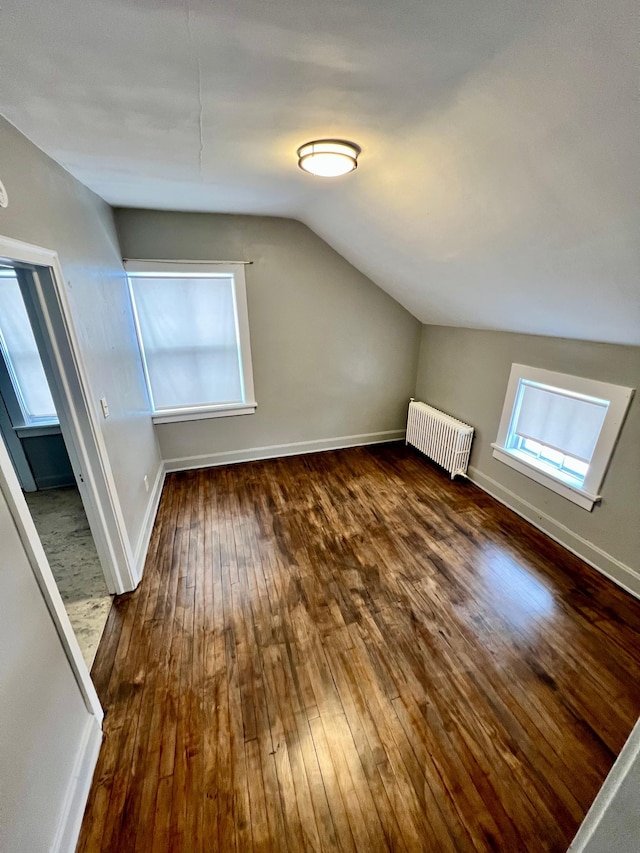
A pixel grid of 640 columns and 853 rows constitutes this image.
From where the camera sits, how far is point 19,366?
2992mm

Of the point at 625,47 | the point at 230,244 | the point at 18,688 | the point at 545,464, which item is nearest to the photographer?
the point at 625,47

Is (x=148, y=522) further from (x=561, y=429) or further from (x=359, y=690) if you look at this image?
(x=561, y=429)

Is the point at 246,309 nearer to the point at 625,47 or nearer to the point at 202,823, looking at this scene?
the point at 625,47

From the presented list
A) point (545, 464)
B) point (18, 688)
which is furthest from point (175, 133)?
point (545, 464)

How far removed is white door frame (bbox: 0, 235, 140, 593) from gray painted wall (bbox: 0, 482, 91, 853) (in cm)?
81

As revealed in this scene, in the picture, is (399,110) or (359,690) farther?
(359,690)

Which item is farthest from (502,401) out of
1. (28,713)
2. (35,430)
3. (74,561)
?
(35,430)

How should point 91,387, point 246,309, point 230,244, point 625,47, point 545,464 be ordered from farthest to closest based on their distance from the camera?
point 246,309
point 230,244
point 545,464
point 91,387
point 625,47

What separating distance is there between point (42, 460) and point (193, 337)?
189 cm

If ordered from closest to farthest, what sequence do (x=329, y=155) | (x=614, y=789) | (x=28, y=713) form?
(x=614, y=789) → (x=28, y=713) → (x=329, y=155)

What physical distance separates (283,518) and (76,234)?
2.34 m

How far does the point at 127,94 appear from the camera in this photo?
3.76ft

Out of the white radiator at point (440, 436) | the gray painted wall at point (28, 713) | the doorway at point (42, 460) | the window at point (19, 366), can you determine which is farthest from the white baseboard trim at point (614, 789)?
the window at point (19, 366)

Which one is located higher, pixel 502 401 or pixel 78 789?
pixel 502 401
